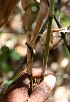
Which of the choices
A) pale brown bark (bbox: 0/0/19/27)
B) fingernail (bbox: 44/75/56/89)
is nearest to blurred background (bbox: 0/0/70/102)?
fingernail (bbox: 44/75/56/89)

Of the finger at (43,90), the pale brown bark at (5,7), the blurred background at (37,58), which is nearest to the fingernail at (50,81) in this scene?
the finger at (43,90)

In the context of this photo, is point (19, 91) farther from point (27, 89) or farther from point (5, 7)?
point (5, 7)

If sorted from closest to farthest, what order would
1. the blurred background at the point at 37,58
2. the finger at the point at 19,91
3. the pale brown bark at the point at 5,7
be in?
the pale brown bark at the point at 5,7 < the finger at the point at 19,91 < the blurred background at the point at 37,58

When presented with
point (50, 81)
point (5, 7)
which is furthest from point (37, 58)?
point (5, 7)

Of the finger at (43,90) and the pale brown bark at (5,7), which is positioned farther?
the finger at (43,90)

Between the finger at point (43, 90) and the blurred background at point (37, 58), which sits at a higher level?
the finger at point (43, 90)

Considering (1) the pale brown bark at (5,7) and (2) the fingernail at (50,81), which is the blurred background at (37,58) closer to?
(2) the fingernail at (50,81)

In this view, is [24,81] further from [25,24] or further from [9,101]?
[25,24]

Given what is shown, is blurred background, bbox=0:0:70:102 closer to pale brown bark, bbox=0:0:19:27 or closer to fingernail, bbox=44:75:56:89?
fingernail, bbox=44:75:56:89

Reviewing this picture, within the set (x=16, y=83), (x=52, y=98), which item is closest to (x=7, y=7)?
(x=16, y=83)
